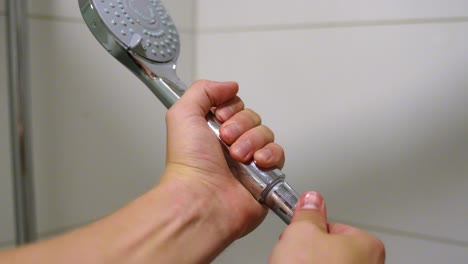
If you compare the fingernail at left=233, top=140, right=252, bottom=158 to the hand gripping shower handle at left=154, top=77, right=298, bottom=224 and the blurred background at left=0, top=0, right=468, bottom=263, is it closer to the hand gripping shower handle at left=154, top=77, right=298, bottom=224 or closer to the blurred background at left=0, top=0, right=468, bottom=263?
the hand gripping shower handle at left=154, top=77, right=298, bottom=224

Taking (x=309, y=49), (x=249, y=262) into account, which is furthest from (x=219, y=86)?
Result: (x=249, y=262)

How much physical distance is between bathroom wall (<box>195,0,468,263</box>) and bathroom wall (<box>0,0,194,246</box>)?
187 mm

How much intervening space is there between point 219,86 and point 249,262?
36cm

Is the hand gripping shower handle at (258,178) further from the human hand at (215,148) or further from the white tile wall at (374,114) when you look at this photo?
the white tile wall at (374,114)

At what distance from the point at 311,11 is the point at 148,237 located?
39 centimetres

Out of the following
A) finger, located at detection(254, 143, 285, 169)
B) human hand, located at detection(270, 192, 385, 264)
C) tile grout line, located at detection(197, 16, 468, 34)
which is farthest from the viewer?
tile grout line, located at detection(197, 16, 468, 34)

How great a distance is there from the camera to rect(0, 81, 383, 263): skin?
0.38 m

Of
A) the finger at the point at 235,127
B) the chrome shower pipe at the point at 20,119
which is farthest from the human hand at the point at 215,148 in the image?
the chrome shower pipe at the point at 20,119

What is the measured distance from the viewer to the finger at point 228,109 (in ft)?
1.53

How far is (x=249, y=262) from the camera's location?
2.33 feet

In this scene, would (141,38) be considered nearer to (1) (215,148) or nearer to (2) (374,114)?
(1) (215,148)

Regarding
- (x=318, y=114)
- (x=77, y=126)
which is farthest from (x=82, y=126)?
(x=318, y=114)

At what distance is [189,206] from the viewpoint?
435mm

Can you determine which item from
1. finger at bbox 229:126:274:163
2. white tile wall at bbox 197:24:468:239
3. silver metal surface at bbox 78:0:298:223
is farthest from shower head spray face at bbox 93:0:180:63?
white tile wall at bbox 197:24:468:239
